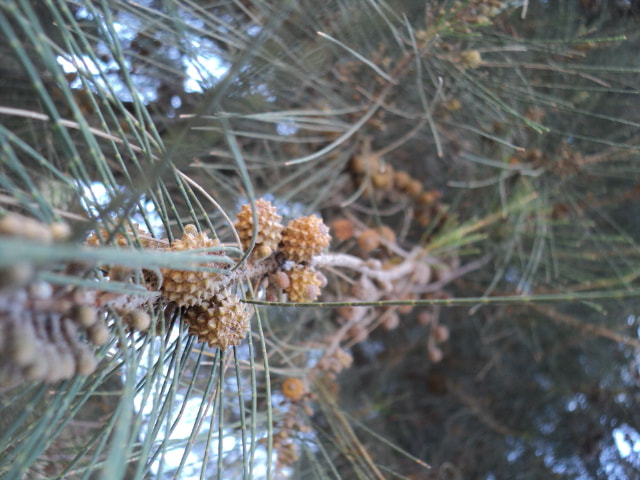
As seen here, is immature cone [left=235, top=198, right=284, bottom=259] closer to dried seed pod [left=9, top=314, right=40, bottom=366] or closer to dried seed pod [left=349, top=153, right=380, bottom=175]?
dried seed pod [left=9, top=314, right=40, bottom=366]

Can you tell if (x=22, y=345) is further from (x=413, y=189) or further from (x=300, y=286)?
(x=413, y=189)

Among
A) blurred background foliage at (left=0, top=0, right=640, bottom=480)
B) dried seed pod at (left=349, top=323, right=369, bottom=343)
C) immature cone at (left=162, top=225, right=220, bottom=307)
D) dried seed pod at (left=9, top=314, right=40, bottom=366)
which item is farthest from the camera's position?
dried seed pod at (left=349, top=323, right=369, bottom=343)

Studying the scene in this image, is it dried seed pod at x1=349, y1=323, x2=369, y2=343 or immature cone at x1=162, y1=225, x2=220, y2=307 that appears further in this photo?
dried seed pod at x1=349, y1=323, x2=369, y2=343

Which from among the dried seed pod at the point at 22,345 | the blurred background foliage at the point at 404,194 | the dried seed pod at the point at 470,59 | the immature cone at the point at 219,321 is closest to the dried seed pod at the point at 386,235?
the blurred background foliage at the point at 404,194

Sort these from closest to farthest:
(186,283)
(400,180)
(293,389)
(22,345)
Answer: (22,345)
(186,283)
(293,389)
(400,180)

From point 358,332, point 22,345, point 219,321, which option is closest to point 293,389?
point 358,332

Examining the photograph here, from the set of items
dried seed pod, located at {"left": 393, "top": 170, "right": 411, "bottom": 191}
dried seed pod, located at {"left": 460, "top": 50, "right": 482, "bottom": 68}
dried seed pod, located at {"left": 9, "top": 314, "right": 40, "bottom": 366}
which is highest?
dried seed pod, located at {"left": 393, "top": 170, "right": 411, "bottom": 191}

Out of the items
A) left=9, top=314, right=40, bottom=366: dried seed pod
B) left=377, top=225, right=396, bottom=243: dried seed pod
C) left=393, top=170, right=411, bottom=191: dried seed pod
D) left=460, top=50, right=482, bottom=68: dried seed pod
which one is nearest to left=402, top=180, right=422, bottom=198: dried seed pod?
left=393, top=170, right=411, bottom=191: dried seed pod

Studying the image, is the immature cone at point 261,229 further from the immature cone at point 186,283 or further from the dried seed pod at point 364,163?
the dried seed pod at point 364,163
